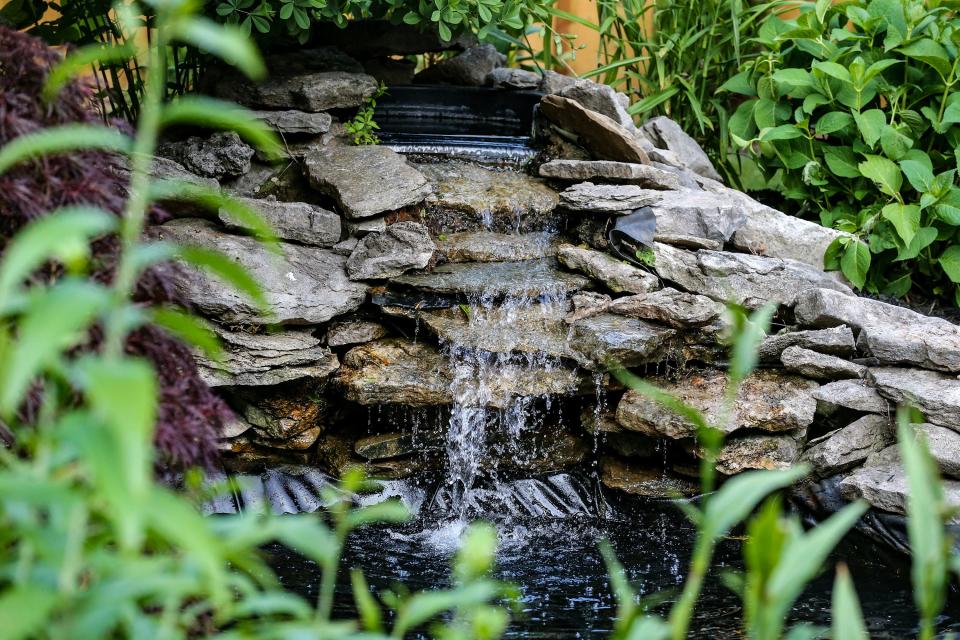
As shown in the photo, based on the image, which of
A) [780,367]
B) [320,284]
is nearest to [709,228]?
[780,367]

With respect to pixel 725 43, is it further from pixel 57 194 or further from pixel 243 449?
pixel 57 194

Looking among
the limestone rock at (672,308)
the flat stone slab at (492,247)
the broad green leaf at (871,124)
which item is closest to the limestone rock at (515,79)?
the flat stone slab at (492,247)

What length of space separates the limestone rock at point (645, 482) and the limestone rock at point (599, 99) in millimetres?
2484

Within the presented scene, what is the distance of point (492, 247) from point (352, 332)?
0.98 m

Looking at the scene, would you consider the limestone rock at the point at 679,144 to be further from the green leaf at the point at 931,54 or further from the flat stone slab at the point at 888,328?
the flat stone slab at the point at 888,328

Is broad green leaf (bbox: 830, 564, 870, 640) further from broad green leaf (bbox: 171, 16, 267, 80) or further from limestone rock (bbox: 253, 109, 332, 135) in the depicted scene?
limestone rock (bbox: 253, 109, 332, 135)

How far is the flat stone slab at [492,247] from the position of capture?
5250mm

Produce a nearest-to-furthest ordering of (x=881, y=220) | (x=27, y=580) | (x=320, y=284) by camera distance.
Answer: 1. (x=27, y=580)
2. (x=320, y=284)
3. (x=881, y=220)

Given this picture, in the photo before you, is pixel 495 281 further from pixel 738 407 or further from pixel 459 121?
pixel 459 121

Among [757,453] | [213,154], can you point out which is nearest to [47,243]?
[757,453]

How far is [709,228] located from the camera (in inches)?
208

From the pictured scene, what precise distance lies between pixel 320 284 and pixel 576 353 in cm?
129

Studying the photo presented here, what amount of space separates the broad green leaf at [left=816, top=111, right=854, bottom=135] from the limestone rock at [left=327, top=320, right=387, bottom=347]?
A: 2977 mm

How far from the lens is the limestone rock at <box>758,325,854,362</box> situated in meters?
4.58
